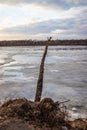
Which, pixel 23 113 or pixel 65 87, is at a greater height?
pixel 23 113

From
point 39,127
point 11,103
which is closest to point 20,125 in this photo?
point 39,127

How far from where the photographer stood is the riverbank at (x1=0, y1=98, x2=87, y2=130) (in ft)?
27.6

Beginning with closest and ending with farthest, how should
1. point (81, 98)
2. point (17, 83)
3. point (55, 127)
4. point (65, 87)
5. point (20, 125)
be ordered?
point (20, 125)
point (55, 127)
point (81, 98)
point (65, 87)
point (17, 83)

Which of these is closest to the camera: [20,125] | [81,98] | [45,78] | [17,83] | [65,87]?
[20,125]

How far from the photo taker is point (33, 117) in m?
9.29

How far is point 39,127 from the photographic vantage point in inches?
343

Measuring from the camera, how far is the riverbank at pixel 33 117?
8414mm

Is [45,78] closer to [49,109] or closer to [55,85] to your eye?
[55,85]

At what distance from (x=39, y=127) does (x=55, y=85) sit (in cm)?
1189

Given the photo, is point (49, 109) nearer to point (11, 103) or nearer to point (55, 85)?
point (11, 103)

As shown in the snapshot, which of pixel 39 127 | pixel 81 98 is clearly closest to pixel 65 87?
pixel 81 98

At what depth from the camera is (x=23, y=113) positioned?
368 inches

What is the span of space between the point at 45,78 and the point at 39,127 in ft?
49.6

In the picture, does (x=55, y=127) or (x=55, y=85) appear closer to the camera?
(x=55, y=127)
